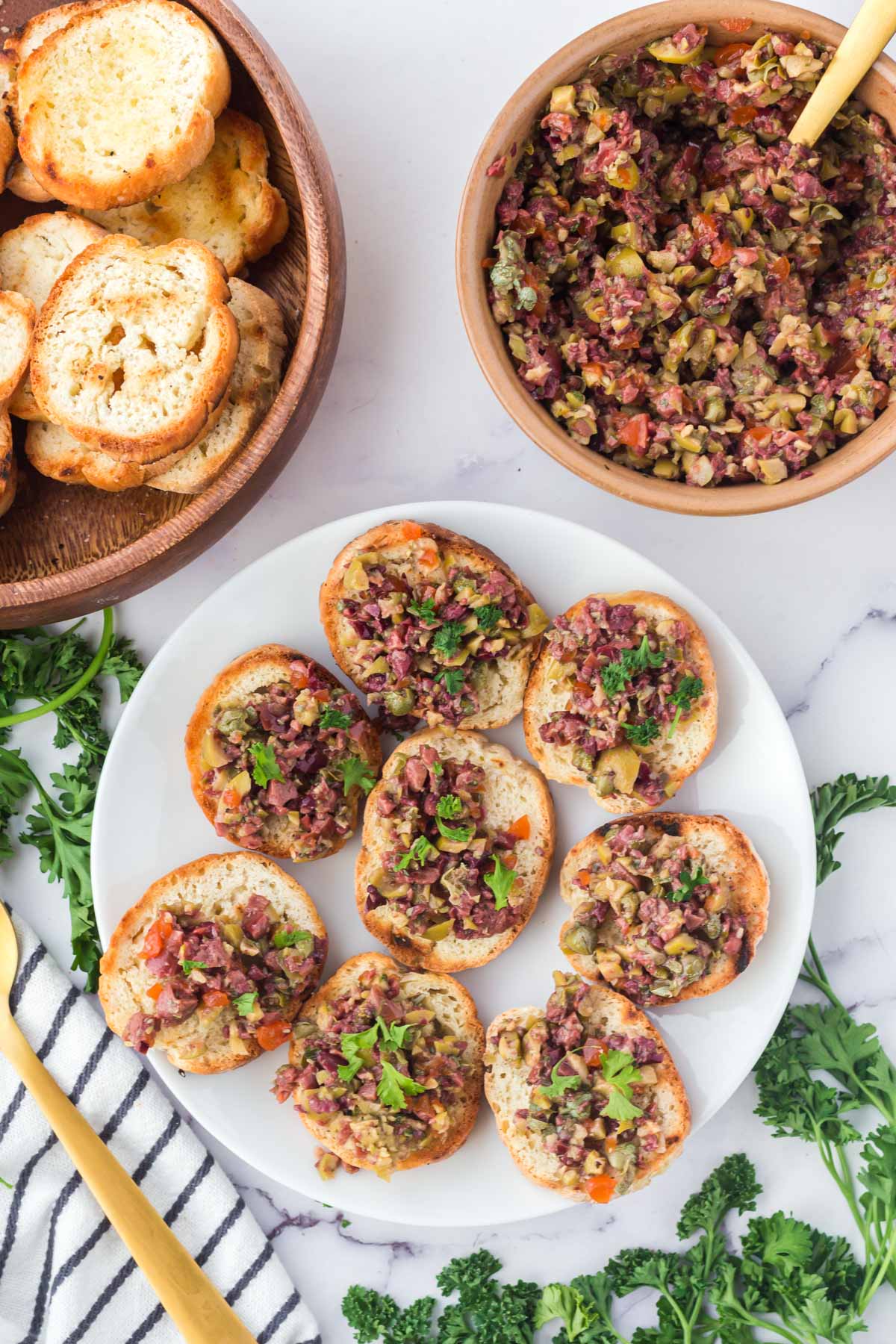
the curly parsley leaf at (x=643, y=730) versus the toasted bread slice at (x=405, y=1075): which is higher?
the curly parsley leaf at (x=643, y=730)

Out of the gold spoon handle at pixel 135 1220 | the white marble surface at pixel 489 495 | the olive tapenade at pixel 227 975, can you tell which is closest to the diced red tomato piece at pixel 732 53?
the white marble surface at pixel 489 495

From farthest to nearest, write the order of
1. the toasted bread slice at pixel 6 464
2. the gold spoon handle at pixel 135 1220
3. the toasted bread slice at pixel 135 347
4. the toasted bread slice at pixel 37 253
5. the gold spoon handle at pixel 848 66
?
the gold spoon handle at pixel 135 1220 → the toasted bread slice at pixel 37 253 → the toasted bread slice at pixel 6 464 → the toasted bread slice at pixel 135 347 → the gold spoon handle at pixel 848 66

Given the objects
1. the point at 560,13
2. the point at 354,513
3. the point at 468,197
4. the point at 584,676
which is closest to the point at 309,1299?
the point at 584,676

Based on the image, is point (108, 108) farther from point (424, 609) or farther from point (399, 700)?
point (399, 700)

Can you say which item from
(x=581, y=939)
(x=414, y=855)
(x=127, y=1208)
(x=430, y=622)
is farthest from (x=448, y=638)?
(x=127, y=1208)

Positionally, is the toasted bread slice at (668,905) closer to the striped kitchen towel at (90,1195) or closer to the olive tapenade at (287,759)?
the olive tapenade at (287,759)
